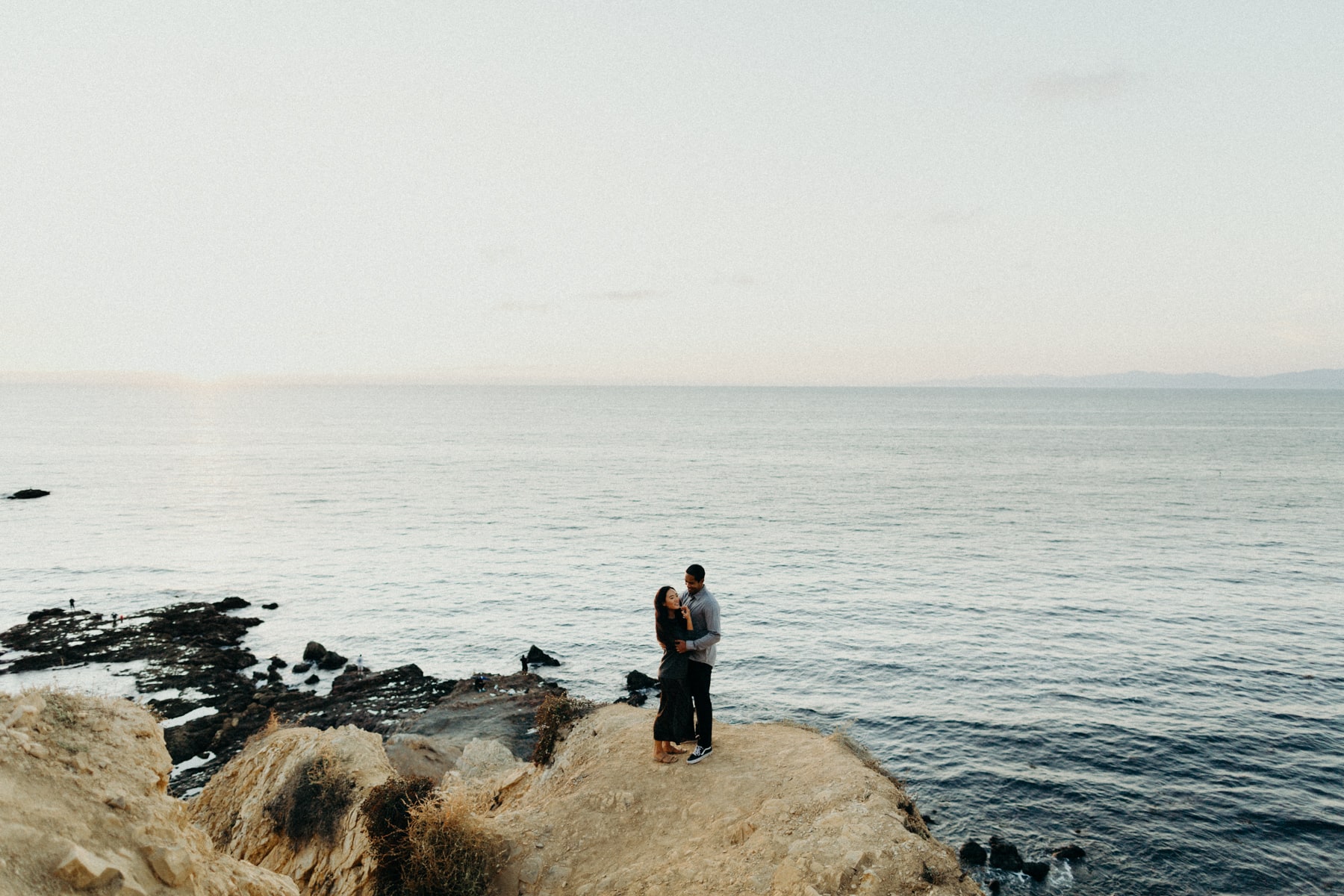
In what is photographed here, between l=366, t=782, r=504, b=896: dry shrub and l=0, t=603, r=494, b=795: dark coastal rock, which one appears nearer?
l=366, t=782, r=504, b=896: dry shrub

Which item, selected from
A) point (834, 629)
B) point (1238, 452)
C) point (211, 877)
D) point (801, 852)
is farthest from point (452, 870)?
point (1238, 452)

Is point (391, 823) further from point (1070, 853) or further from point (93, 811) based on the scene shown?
point (1070, 853)

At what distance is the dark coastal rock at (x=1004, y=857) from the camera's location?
63.4 ft

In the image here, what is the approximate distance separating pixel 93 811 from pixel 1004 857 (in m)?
19.8

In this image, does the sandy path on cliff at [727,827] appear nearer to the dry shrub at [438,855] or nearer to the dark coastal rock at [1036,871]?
the dry shrub at [438,855]

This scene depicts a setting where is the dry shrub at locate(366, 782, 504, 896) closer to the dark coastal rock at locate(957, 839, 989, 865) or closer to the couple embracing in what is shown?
the couple embracing

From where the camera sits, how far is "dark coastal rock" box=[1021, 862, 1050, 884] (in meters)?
18.9

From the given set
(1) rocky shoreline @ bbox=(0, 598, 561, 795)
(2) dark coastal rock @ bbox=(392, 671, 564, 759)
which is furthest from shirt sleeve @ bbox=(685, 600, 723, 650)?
(1) rocky shoreline @ bbox=(0, 598, 561, 795)

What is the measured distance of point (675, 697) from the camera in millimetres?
13656

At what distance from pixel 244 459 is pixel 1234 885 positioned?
12380 centimetres

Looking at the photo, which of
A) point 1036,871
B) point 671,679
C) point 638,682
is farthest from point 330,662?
point 1036,871

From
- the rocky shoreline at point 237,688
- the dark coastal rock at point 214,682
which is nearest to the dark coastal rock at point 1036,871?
the rocky shoreline at point 237,688

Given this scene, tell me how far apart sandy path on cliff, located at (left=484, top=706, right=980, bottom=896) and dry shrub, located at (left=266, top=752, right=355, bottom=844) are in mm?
3397

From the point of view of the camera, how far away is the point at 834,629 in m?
37.9
